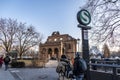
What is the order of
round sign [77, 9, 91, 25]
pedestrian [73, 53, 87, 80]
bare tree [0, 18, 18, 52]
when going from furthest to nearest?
1. bare tree [0, 18, 18, 52]
2. round sign [77, 9, 91, 25]
3. pedestrian [73, 53, 87, 80]

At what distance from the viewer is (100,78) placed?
13.1m

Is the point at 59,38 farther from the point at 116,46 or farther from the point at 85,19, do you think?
the point at 85,19

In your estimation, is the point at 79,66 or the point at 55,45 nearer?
the point at 79,66

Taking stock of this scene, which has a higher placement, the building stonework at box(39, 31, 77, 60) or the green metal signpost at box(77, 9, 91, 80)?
the building stonework at box(39, 31, 77, 60)

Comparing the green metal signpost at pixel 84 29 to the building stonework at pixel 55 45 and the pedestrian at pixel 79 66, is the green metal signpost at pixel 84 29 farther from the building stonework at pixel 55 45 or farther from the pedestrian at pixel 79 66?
the building stonework at pixel 55 45

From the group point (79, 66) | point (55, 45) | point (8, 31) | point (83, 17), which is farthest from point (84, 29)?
point (55, 45)

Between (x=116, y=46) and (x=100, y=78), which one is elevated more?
(x=116, y=46)

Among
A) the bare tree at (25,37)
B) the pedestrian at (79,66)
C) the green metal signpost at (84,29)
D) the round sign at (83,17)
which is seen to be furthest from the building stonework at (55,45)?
the pedestrian at (79,66)

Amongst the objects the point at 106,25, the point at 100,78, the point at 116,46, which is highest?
the point at 106,25

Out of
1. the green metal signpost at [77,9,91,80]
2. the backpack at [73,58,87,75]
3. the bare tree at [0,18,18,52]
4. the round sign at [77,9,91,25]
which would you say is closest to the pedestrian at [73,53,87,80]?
the backpack at [73,58,87,75]

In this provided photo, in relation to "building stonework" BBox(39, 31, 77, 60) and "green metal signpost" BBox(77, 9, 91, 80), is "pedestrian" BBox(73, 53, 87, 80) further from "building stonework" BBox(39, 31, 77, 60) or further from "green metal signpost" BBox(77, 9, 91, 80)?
"building stonework" BBox(39, 31, 77, 60)

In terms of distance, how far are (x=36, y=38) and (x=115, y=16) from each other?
44843 millimetres

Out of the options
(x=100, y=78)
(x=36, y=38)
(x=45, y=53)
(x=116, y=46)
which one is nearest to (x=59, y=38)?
(x=45, y=53)

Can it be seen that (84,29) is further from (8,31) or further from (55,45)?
(55,45)
